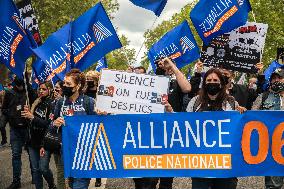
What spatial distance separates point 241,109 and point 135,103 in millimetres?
1268

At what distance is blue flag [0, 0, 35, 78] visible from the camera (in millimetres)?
7684

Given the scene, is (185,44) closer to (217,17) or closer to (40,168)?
(217,17)

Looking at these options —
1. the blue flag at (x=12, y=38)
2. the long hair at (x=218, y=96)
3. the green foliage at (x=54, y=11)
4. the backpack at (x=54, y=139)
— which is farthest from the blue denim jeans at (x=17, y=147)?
the green foliage at (x=54, y=11)

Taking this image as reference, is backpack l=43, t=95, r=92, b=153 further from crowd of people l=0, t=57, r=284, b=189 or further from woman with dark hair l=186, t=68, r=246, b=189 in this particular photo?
woman with dark hair l=186, t=68, r=246, b=189

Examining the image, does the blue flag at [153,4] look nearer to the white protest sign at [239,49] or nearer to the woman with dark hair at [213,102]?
the white protest sign at [239,49]

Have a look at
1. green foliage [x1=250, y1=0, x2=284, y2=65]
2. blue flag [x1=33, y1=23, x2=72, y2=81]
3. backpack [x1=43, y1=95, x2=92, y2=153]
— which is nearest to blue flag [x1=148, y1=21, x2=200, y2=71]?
blue flag [x1=33, y1=23, x2=72, y2=81]

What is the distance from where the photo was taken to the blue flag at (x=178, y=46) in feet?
35.4

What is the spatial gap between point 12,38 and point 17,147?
2.05 meters

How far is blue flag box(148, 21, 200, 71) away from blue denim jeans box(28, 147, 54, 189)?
12.7 ft

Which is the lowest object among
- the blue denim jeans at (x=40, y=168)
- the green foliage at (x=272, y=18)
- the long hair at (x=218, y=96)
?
the blue denim jeans at (x=40, y=168)

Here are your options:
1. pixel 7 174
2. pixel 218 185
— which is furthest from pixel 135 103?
pixel 7 174

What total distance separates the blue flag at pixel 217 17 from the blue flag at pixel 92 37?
1413 mm

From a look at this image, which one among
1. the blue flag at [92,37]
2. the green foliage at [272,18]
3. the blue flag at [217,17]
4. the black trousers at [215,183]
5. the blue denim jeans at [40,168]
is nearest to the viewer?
the black trousers at [215,183]

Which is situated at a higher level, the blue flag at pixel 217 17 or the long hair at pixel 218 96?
the blue flag at pixel 217 17
